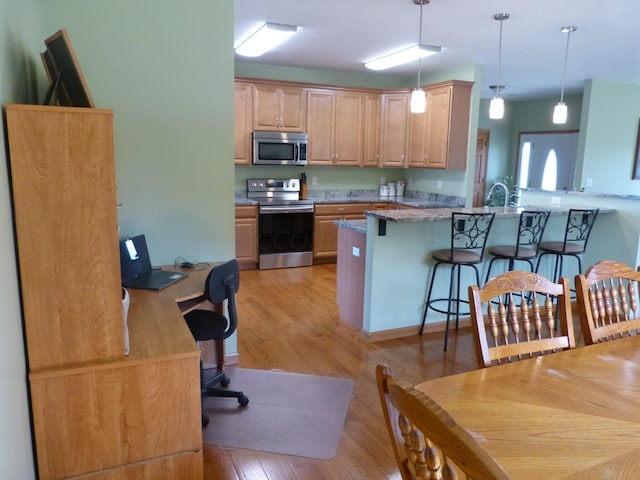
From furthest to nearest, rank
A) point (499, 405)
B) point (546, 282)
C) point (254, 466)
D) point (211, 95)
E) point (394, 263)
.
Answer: point (394, 263)
point (211, 95)
point (254, 466)
point (546, 282)
point (499, 405)

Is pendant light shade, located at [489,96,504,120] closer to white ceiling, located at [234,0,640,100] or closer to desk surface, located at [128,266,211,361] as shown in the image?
white ceiling, located at [234,0,640,100]

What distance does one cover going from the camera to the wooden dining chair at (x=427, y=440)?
718 mm

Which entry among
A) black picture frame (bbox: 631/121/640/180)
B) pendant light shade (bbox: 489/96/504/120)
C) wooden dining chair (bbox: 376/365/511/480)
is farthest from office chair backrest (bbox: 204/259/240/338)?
black picture frame (bbox: 631/121/640/180)

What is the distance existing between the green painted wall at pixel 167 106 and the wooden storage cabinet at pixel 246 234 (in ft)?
8.60

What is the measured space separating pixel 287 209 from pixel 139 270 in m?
3.29

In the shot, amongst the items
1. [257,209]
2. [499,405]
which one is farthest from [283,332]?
[499,405]

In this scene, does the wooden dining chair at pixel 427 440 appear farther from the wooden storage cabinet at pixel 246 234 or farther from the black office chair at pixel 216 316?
the wooden storage cabinet at pixel 246 234

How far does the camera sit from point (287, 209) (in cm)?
591

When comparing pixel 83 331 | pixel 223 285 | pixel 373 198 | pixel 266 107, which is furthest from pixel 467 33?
pixel 83 331

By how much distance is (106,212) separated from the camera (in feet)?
5.35

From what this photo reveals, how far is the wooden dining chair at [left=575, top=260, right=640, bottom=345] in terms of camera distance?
191cm

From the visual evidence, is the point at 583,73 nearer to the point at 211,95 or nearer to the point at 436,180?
the point at 436,180

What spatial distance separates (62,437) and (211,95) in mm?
2031

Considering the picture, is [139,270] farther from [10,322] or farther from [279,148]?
[279,148]
